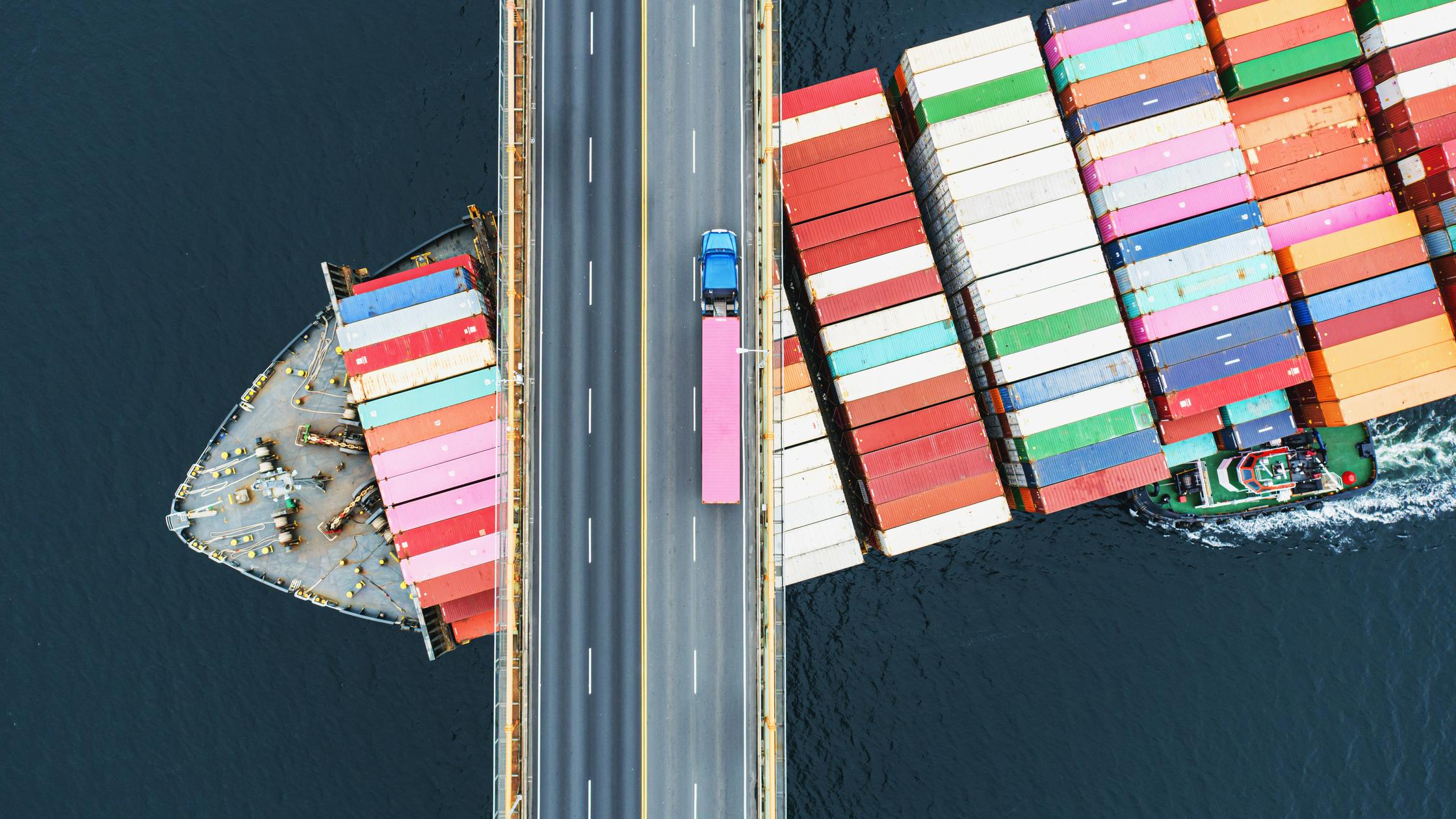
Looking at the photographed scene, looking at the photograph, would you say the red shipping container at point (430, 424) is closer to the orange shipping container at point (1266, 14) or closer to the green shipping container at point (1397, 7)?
the orange shipping container at point (1266, 14)

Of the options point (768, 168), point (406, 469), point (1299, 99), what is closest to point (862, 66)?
point (768, 168)

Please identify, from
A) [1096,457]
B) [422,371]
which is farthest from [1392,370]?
[422,371]

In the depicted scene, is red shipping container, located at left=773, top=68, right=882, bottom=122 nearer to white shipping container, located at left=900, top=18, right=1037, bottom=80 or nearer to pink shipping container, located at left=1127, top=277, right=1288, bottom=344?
white shipping container, located at left=900, top=18, right=1037, bottom=80

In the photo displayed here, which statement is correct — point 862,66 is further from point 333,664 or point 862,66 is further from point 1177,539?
point 333,664

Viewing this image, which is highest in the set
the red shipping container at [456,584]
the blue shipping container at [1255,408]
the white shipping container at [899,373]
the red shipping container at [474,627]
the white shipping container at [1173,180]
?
the white shipping container at [1173,180]

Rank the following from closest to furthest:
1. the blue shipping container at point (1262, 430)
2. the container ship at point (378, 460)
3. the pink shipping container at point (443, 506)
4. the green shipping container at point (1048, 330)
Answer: the pink shipping container at point (443, 506) < the container ship at point (378, 460) < the green shipping container at point (1048, 330) < the blue shipping container at point (1262, 430)

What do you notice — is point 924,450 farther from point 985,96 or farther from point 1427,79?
point 1427,79

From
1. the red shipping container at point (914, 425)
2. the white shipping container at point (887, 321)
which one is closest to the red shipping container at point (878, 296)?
the white shipping container at point (887, 321)
